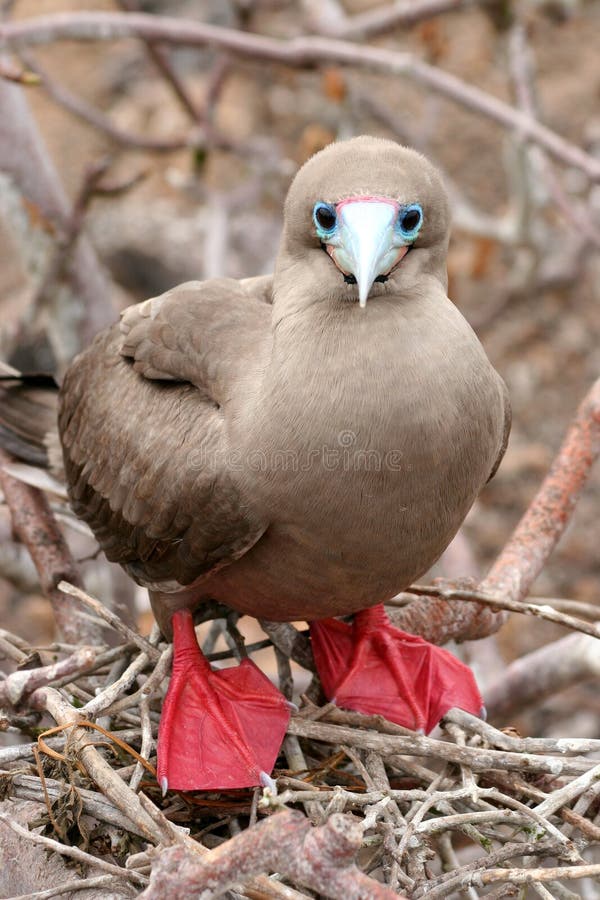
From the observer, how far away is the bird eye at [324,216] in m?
3.34

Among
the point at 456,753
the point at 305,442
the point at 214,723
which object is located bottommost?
the point at 214,723

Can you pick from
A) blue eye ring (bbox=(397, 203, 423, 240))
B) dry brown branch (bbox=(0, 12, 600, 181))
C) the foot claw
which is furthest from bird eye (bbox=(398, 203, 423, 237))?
dry brown branch (bbox=(0, 12, 600, 181))

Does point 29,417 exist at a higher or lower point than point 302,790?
higher

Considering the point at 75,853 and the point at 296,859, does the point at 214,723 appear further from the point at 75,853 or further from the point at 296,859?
the point at 296,859

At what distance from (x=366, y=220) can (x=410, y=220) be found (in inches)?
7.5

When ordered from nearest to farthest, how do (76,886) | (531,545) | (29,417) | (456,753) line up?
(76,886), (456,753), (531,545), (29,417)

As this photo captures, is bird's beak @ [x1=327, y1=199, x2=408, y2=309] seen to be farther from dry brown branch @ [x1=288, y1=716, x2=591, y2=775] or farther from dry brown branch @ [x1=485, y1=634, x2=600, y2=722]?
dry brown branch @ [x1=485, y1=634, x2=600, y2=722]

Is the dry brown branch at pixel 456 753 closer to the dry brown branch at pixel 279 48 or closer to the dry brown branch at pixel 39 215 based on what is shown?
the dry brown branch at pixel 279 48

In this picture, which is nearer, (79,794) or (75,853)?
(75,853)

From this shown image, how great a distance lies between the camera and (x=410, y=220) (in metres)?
3.35

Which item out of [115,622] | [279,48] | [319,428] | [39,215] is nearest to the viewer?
[319,428]

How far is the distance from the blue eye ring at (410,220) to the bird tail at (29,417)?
1909 mm

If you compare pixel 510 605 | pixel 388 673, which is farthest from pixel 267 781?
pixel 510 605

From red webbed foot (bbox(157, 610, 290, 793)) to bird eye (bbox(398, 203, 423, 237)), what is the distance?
4.97 feet
